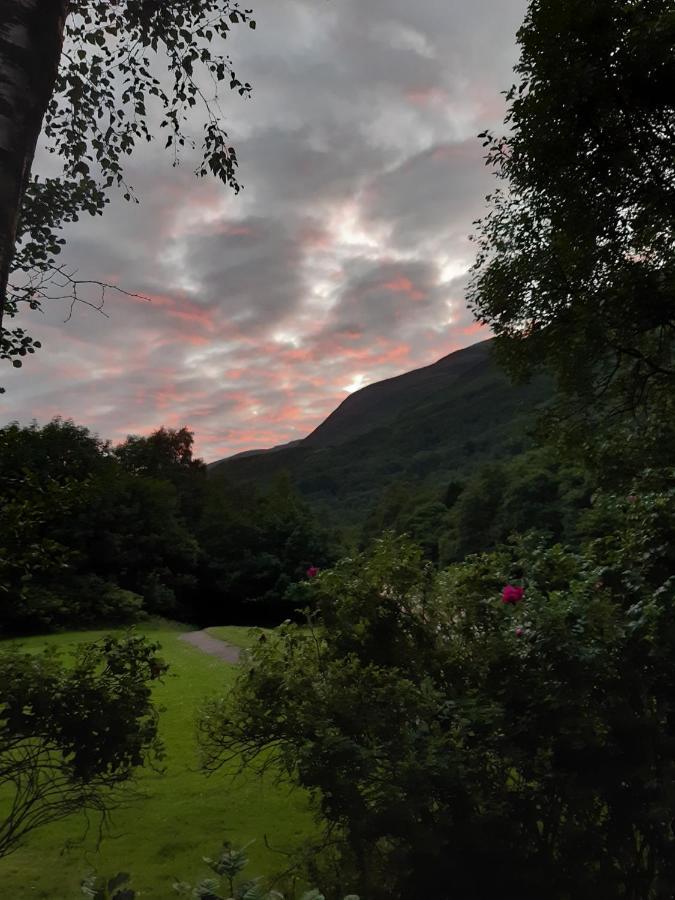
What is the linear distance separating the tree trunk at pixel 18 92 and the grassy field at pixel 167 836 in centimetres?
377

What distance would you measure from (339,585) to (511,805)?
72.1 inches

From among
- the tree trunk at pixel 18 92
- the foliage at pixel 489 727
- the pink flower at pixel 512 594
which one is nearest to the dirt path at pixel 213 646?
the foliage at pixel 489 727

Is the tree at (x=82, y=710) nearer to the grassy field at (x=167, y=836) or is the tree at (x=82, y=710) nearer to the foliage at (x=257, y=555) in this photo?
the grassy field at (x=167, y=836)

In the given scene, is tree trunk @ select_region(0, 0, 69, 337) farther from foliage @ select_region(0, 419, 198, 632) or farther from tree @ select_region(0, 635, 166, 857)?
foliage @ select_region(0, 419, 198, 632)

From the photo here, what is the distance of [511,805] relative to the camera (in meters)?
4.01

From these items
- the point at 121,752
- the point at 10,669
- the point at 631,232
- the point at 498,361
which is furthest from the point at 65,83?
the point at 498,361

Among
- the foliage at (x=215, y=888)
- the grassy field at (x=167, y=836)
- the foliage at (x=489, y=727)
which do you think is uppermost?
the foliage at (x=215, y=888)

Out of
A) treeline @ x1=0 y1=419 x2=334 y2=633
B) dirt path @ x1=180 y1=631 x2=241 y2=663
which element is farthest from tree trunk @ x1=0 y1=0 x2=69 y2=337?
treeline @ x1=0 y1=419 x2=334 y2=633

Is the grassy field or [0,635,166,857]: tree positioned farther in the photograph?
the grassy field

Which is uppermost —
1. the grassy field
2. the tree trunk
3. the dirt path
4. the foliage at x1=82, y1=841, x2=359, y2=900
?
the tree trunk

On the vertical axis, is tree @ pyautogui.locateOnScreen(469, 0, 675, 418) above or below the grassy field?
above

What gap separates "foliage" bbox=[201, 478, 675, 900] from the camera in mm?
3832

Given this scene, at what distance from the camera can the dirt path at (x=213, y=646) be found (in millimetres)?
21334

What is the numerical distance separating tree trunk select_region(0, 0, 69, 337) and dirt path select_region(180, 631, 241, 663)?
18256 mm
